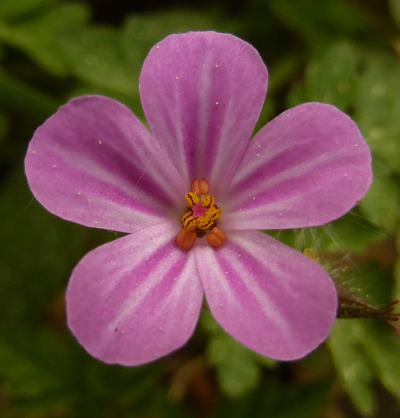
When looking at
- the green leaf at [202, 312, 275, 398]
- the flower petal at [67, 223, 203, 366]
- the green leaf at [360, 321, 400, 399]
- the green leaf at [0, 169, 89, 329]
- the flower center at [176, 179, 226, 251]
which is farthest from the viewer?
the green leaf at [0, 169, 89, 329]

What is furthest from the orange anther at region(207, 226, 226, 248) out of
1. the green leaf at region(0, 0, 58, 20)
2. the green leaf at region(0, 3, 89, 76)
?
the green leaf at region(0, 0, 58, 20)

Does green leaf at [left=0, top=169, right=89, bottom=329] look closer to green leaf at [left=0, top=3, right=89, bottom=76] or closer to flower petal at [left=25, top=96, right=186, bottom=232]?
green leaf at [left=0, top=3, right=89, bottom=76]

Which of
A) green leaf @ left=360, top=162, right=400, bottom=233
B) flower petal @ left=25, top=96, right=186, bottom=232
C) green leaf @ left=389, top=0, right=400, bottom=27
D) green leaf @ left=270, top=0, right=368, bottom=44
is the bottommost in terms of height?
green leaf @ left=360, top=162, right=400, bottom=233

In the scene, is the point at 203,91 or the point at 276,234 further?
the point at 276,234

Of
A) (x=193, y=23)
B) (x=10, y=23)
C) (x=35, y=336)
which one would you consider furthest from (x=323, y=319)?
(x=193, y=23)

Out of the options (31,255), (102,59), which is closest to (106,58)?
(102,59)

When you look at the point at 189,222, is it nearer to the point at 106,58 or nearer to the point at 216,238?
the point at 216,238
